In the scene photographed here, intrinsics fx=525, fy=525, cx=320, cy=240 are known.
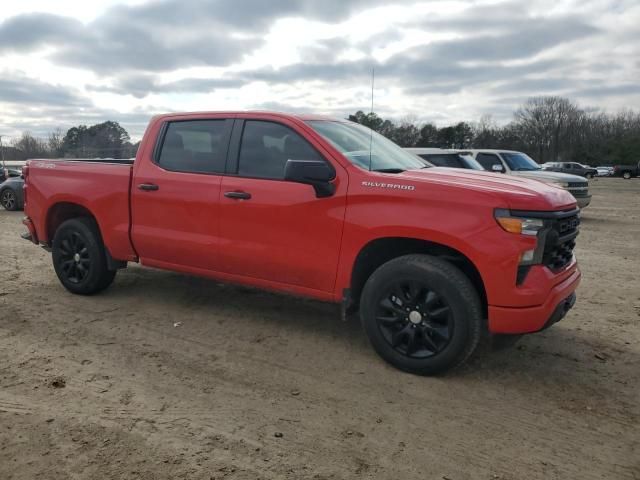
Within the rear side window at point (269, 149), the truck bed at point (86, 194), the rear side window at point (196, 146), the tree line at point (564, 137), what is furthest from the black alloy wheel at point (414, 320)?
the tree line at point (564, 137)

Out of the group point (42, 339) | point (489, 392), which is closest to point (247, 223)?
point (42, 339)

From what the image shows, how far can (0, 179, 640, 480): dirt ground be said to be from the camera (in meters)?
2.83

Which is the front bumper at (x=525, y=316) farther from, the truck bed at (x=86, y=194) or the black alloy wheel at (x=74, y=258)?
the black alloy wheel at (x=74, y=258)

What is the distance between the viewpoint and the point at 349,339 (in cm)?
467

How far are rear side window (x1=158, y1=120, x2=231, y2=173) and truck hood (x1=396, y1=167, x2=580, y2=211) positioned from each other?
1.74 metres

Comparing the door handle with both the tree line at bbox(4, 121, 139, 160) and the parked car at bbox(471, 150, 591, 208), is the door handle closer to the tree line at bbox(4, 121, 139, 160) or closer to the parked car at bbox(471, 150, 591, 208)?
the tree line at bbox(4, 121, 139, 160)

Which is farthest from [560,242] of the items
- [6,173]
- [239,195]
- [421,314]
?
[6,173]

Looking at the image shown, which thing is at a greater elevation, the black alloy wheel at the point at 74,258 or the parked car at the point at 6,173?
the black alloy wheel at the point at 74,258

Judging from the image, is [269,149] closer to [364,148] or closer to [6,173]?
[364,148]

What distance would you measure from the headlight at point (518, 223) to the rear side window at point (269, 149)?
5.11ft

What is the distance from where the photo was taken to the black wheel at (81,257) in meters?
5.58

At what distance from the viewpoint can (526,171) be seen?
13992mm

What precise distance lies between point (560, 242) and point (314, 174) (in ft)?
6.04

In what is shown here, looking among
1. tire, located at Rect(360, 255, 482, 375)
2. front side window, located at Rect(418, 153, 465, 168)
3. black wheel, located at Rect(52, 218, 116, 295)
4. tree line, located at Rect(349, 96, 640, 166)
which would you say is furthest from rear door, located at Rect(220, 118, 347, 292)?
tree line, located at Rect(349, 96, 640, 166)
